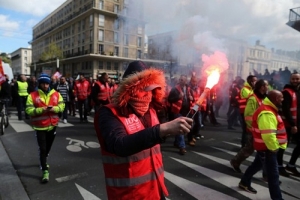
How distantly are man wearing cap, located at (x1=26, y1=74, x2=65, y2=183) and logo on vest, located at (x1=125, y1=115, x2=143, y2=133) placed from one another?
3033 millimetres

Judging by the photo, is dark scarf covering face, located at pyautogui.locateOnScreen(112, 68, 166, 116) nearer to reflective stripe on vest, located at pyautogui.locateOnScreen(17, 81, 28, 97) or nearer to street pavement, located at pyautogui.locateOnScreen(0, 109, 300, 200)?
street pavement, located at pyautogui.locateOnScreen(0, 109, 300, 200)

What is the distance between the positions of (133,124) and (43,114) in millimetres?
3144

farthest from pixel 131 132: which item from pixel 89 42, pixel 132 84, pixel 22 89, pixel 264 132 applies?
pixel 89 42

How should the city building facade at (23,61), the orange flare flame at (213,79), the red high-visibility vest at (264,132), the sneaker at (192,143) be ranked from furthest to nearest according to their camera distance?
1. the city building facade at (23,61)
2. the sneaker at (192,143)
3. the red high-visibility vest at (264,132)
4. the orange flare flame at (213,79)

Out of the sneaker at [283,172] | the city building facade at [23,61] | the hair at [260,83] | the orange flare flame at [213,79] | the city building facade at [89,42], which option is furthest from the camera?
the city building facade at [23,61]

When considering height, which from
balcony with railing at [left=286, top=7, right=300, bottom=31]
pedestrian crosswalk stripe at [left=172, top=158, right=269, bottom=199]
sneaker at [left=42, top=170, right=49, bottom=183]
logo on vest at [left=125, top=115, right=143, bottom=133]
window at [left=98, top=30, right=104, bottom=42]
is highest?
window at [left=98, top=30, right=104, bottom=42]

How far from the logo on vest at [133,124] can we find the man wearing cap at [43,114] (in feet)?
9.95

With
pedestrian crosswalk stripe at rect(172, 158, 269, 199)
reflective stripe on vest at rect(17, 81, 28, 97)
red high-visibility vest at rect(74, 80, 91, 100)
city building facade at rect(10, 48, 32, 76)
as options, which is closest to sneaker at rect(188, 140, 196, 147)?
pedestrian crosswalk stripe at rect(172, 158, 269, 199)

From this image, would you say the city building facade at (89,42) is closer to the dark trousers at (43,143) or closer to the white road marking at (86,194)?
the dark trousers at (43,143)

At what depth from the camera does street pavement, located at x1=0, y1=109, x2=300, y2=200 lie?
12.1 feet

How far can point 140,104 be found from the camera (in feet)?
5.64

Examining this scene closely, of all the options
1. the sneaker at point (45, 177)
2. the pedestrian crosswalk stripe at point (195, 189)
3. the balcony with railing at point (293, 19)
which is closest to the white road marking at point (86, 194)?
the sneaker at point (45, 177)

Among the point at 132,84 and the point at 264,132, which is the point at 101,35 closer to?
the point at 264,132

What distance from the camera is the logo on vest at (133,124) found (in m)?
1.63
